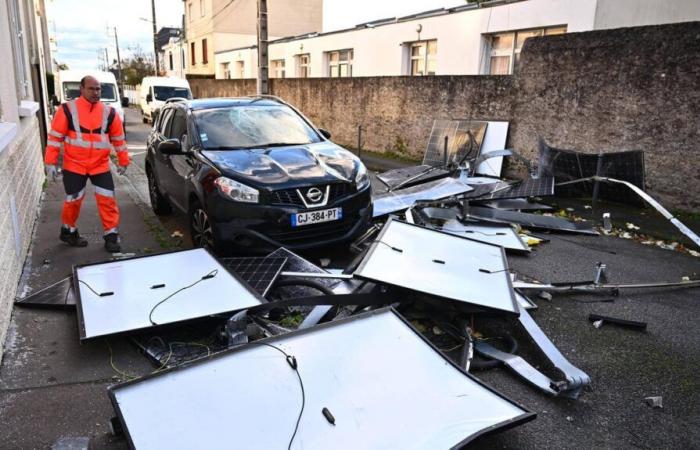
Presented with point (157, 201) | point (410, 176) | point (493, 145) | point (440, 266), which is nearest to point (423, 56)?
point (493, 145)

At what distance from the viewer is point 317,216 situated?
5168 mm

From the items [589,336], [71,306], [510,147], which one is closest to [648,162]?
[510,147]

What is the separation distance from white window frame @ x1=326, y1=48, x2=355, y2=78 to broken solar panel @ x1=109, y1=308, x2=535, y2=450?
67.4 feet

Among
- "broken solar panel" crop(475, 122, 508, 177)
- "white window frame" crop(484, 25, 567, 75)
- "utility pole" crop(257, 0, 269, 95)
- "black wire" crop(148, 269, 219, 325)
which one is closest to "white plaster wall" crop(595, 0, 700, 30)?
"white window frame" crop(484, 25, 567, 75)

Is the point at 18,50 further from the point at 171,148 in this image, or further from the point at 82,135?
the point at 171,148

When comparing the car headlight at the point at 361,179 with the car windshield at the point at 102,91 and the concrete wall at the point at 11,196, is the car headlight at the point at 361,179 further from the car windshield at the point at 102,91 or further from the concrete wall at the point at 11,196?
the car windshield at the point at 102,91

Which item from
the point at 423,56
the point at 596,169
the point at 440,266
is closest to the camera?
the point at 440,266

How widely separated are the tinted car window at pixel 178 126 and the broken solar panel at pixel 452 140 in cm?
580

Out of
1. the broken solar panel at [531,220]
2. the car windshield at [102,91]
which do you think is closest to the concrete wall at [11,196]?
the broken solar panel at [531,220]

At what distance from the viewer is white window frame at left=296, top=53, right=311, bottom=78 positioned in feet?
85.5

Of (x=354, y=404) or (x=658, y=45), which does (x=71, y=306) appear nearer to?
(x=354, y=404)

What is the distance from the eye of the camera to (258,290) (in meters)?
4.23

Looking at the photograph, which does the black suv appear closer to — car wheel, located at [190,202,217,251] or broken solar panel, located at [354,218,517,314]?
car wheel, located at [190,202,217,251]

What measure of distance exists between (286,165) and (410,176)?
3928 mm
